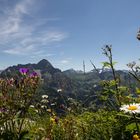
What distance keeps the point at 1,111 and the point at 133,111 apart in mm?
2624

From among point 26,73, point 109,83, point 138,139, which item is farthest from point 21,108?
point 138,139

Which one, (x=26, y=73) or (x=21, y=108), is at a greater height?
(x=26, y=73)

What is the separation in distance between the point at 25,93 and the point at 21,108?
0.24 metres

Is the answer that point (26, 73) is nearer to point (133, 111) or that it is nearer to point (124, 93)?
point (124, 93)

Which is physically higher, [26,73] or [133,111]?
[26,73]

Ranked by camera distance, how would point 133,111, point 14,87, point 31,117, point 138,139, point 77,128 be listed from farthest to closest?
1. point 31,117
2. point 77,128
3. point 14,87
4. point 133,111
5. point 138,139

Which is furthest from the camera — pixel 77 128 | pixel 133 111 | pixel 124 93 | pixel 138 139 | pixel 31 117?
pixel 31 117

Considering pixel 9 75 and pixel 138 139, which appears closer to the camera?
pixel 138 139

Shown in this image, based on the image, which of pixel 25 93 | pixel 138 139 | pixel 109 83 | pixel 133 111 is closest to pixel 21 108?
pixel 25 93

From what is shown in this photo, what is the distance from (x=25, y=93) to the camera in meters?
5.13

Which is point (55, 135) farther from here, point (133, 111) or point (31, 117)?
point (133, 111)

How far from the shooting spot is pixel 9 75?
6.37 metres

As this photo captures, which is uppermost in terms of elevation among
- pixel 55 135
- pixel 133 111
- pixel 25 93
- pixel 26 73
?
pixel 26 73

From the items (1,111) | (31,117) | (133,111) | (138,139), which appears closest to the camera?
(138,139)
